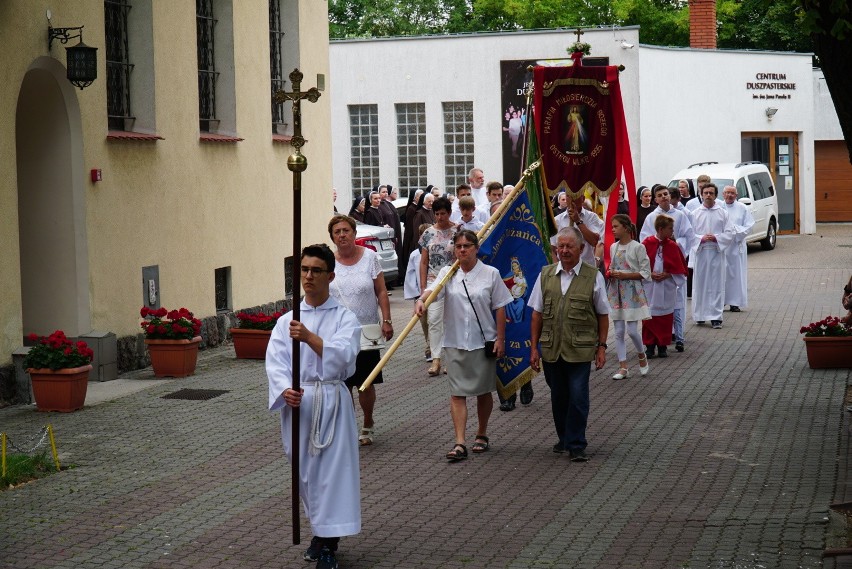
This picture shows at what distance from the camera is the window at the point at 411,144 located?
1415 inches

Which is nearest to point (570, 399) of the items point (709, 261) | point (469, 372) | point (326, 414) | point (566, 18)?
point (469, 372)

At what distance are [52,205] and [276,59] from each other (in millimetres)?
6884

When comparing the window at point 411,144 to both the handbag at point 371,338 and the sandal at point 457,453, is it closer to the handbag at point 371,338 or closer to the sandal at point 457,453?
the handbag at point 371,338

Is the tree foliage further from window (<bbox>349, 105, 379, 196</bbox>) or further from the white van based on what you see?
the white van

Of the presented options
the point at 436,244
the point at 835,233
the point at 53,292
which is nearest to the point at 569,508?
the point at 436,244

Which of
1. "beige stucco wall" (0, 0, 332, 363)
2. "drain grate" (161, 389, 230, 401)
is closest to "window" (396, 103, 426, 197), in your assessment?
"beige stucco wall" (0, 0, 332, 363)

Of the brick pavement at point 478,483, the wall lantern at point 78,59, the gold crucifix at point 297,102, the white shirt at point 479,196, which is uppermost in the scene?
the wall lantern at point 78,59

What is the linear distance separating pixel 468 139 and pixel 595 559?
28439mm

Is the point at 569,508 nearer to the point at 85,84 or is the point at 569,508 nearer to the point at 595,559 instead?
the point at 595,559

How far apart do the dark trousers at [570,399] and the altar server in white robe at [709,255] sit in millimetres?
9340

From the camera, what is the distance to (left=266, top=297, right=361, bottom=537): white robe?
7699 millimetres

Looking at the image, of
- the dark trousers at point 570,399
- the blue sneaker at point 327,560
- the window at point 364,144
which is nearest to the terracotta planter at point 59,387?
the dark trousers at point 570,399

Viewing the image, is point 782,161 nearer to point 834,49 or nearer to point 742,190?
point 742,190

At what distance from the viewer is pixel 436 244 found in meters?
14.8
